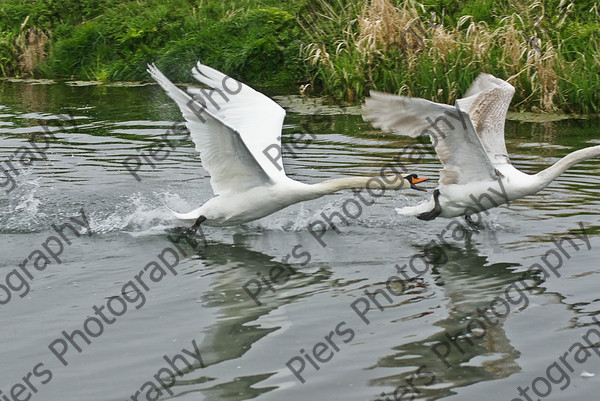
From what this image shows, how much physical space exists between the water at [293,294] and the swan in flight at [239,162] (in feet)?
1.17

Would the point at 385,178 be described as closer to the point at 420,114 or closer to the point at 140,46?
the point at 420,114

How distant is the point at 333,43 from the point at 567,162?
792cm

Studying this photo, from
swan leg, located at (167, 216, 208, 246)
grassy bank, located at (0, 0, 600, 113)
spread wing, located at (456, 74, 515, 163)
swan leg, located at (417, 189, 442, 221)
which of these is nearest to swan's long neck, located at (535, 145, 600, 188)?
spread wing, located at (456, 74, 515, 163)

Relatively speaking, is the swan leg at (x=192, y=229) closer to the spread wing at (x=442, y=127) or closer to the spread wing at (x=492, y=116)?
the spread wing at (x=442, y=127)

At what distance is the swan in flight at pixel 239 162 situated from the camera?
739 centimetres

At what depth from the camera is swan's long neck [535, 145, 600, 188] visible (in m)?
7.67

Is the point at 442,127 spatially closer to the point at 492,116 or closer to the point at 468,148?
the point at 468,148

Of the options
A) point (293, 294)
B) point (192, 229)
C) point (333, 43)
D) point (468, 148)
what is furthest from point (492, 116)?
point (333, 43)

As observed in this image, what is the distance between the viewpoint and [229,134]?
7367 millimetres

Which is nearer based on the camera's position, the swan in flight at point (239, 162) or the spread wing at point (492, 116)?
the swan in flight at point (239, 162)

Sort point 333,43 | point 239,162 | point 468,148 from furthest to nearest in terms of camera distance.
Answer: point 333,43 < point 468,148 < point 239,162

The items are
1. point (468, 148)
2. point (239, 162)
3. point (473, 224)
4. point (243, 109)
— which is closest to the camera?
point (239, 162)

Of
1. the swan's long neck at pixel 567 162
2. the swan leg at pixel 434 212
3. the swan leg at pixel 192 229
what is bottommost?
the swan leg at pixel 192 229

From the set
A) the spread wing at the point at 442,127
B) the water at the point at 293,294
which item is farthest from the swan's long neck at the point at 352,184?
the water at the point at 293,294
